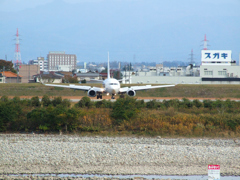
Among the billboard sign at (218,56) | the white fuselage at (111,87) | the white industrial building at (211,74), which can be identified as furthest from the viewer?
the billboard sign at (218,56)

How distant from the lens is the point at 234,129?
2689 cm

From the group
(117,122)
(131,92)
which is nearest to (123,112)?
(117,122)

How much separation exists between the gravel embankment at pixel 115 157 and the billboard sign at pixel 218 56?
9100cm

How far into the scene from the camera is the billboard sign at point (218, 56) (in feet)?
361

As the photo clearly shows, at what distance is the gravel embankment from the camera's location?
15.7 meters

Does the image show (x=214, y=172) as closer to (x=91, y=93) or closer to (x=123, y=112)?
(x=123, y=112)

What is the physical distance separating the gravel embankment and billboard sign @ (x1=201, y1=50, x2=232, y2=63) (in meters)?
91.0

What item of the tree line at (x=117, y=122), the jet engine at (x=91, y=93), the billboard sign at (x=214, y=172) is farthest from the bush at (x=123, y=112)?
the jet engine at (x=91, y=93)

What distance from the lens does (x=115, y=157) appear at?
1764 centimetres

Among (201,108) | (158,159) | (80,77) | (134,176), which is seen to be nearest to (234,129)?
(201,108)

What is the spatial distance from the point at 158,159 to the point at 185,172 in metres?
2.29

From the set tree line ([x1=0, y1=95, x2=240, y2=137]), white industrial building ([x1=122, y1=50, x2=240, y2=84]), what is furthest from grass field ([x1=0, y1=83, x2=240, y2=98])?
white industrial building ([x1=122, y1=50, x2=240, y2=84])

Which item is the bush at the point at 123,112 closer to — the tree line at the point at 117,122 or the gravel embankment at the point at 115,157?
the tree line at the point at 117,122

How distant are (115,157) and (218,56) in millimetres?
98363
